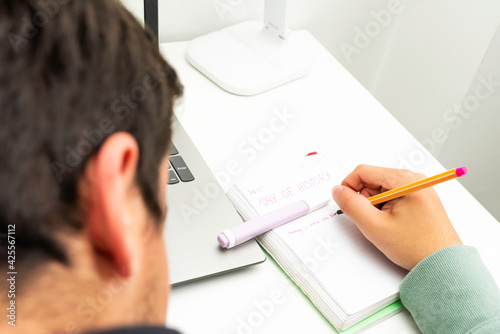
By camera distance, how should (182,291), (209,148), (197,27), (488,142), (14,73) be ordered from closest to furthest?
(14,73), (182,291), (209,148), (197,27), (488,142)

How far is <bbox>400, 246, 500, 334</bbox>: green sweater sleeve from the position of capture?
560 millimetres

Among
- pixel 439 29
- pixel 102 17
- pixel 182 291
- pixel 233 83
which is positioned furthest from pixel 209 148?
pixel 439 29

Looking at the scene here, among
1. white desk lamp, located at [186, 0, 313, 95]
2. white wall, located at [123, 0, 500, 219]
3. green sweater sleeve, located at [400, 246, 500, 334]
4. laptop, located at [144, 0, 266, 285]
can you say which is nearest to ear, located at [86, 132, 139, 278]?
laptop, located at [144, 0, 266, 285]

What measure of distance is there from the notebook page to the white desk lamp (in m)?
0.22

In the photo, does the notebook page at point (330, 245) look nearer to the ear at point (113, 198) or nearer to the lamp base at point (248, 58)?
the lamp base at point (248, 58)

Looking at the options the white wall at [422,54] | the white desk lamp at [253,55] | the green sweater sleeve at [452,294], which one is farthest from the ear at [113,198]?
the white wall at [422,54]

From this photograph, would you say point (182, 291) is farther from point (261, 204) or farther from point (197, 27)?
point (197, 27)

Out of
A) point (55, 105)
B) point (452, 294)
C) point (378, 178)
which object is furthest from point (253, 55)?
point (55, 105)

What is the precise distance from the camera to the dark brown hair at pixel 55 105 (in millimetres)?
270

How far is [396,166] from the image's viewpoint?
30.9 inches

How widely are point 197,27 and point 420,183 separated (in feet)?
1.80

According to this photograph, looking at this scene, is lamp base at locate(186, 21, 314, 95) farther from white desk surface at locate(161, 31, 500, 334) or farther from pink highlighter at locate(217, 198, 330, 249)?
pink highlighter at locate(217, 198, 330, 249)

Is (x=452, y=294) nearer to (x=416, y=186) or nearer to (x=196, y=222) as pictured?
(x=416, y=186)

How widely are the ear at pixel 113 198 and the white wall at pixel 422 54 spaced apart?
74 cm
